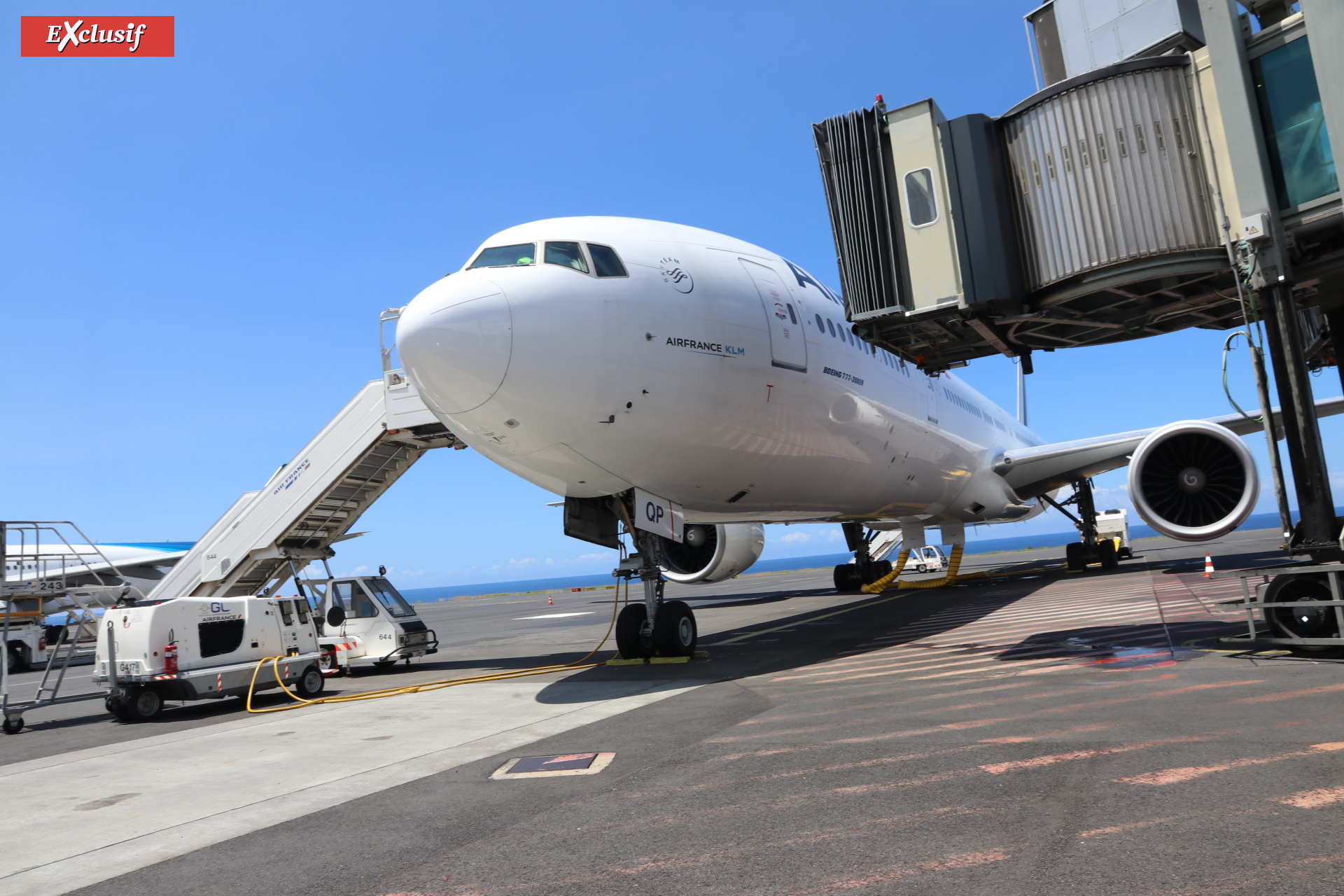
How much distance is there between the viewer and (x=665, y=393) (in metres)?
9.38

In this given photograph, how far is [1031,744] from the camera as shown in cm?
509

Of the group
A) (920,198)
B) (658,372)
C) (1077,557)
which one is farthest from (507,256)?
(1077,557)

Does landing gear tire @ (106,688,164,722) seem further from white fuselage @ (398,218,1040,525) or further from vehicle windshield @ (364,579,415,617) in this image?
white fuselage @ (398,218,1040,525)

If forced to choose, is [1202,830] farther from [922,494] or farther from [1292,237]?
[922,494]

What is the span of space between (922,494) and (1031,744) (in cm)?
1221

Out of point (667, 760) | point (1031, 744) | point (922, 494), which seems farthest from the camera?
point (922, 494)

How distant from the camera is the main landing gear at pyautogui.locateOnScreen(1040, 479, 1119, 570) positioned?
23.2 metres

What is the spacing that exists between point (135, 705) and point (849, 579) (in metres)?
19.5

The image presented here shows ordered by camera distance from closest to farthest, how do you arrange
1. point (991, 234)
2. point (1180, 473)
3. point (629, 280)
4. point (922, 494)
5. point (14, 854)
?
point (14, 854) < point (991, 234) < point (629, 280) < point (1180, 473) < point (922, 494)

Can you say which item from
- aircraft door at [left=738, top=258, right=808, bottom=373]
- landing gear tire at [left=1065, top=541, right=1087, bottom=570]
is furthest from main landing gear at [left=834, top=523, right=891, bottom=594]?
aircraft door at [left=738, top=258, right=808, bottom=373]

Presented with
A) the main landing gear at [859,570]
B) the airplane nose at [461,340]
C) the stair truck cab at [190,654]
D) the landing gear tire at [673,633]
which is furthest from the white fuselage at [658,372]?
the main landing gear at [859,570]

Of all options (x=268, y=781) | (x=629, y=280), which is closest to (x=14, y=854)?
(x=268, y=781)

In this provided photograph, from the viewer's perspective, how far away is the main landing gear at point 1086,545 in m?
23.2

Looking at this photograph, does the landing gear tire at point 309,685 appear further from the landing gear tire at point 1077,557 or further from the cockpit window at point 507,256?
the landing gear tire at point 1077,557
